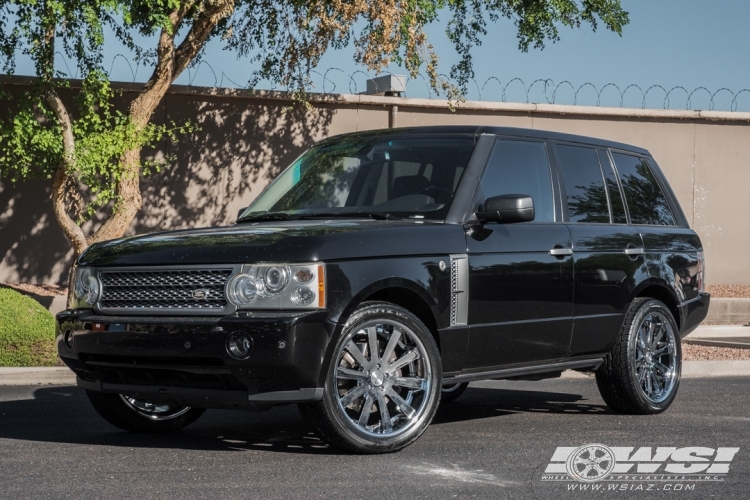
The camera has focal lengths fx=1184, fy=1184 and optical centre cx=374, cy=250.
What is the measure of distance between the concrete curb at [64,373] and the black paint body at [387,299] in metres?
3.58

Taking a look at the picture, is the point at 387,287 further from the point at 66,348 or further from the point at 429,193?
the point at 66,348

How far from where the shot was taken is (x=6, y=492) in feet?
18.2

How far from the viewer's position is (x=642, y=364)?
8531 millimetres

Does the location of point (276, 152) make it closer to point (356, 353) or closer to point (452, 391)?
point (452, 391)

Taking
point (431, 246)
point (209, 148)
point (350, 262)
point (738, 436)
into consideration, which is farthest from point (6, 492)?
point (209, 148)

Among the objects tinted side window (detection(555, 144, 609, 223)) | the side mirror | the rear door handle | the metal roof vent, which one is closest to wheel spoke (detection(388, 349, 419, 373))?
the side mirror

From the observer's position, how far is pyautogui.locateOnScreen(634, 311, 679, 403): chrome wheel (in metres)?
8.52

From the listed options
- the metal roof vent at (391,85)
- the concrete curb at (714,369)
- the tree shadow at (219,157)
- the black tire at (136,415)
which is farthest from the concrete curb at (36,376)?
the metal roof vent at (391,85)

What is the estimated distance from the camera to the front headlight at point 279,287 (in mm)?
6113

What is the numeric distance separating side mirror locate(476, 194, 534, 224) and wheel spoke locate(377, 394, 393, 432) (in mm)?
1340

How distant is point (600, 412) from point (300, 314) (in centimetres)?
352

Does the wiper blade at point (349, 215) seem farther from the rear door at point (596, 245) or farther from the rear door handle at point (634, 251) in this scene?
the rear door handle at point (634, 251)

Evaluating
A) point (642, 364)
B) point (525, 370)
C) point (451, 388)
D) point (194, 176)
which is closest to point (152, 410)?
point (525, 370)

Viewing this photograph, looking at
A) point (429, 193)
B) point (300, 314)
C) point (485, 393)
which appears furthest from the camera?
point (485, 393)
